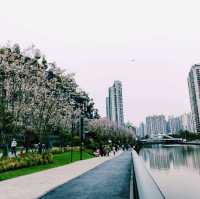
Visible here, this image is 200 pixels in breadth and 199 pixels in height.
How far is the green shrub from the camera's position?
1951 centimetres

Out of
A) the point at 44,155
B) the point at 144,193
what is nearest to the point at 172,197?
the point at 44,155

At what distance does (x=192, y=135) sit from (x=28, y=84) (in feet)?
602

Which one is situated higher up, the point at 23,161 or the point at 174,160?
the point at 23,161

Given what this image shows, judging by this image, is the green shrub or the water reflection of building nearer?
the green shrub

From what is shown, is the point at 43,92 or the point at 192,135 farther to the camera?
the point at 192,135

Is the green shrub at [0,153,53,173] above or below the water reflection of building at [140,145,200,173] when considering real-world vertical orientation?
above

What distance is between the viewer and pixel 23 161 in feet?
73.3

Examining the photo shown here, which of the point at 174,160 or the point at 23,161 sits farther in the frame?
the point at 174,160

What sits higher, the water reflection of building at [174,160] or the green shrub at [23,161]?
the green shrub at [23,161]

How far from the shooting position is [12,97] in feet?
85.9

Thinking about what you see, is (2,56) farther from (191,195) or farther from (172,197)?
(191,195)

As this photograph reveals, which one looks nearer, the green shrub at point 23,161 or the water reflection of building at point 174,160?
the green shrub at point 23,161

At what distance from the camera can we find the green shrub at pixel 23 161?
1951 cm

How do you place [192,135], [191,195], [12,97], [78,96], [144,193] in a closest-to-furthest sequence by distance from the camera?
[144,193]
[191,195]
[12,97]
[78,96]
[192,135]
